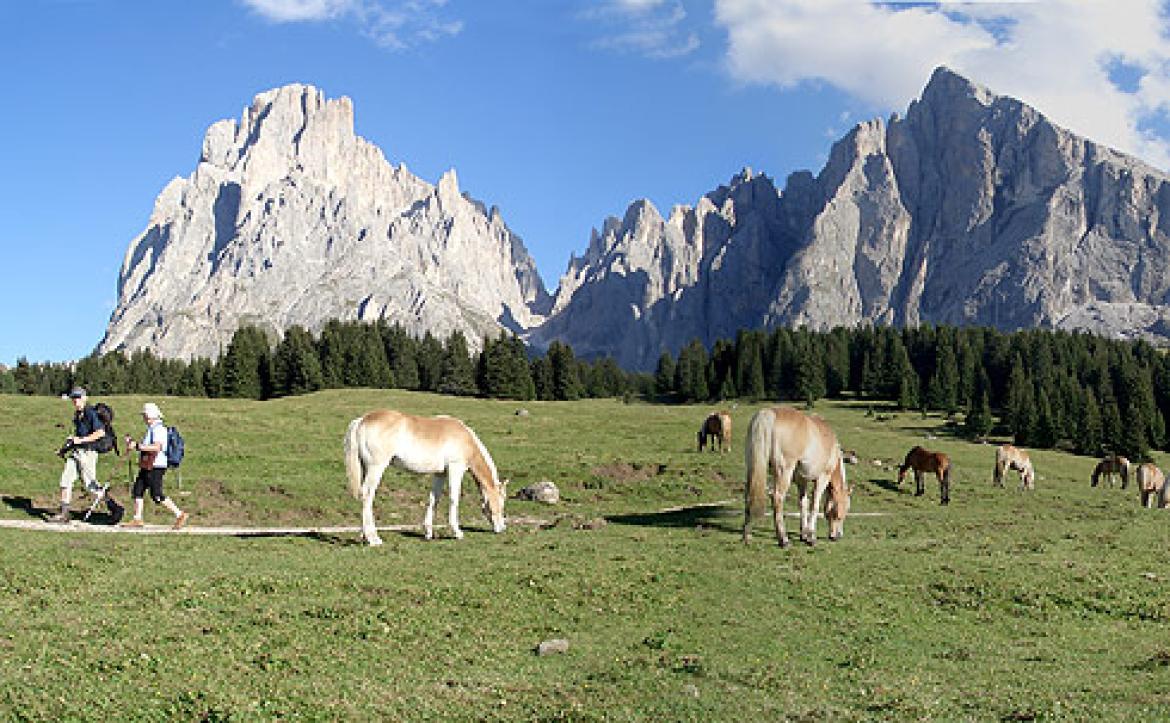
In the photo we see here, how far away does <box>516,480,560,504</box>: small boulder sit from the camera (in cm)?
3366

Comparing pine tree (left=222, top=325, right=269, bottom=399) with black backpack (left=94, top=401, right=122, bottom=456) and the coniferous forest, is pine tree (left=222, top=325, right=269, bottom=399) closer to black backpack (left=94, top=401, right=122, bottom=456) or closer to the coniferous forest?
the coniferous forest

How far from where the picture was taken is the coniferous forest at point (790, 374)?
347ft

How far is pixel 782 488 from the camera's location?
2095 centimetres

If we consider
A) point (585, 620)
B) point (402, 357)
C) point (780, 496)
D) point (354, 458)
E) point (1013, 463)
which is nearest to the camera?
point (585, 620)

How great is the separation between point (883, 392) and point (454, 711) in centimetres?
13250

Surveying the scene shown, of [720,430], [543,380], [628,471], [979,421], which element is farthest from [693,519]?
[543,380]

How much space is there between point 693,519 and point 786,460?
6.26 m

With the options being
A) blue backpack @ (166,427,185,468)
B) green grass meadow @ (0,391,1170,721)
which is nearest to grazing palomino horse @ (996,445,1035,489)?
green grass meadow @ (0,391,1170,721)

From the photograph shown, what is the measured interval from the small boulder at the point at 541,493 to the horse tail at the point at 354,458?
1424 cm

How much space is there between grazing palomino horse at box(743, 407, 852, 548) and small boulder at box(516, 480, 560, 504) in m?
13.4

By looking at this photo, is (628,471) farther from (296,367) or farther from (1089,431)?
(296,367)

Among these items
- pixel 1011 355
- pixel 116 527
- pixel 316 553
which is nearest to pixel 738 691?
pixel 316 553

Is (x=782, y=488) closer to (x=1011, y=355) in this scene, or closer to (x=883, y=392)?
(x=883, y=392)

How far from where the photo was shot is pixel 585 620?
Result: 13.4m
